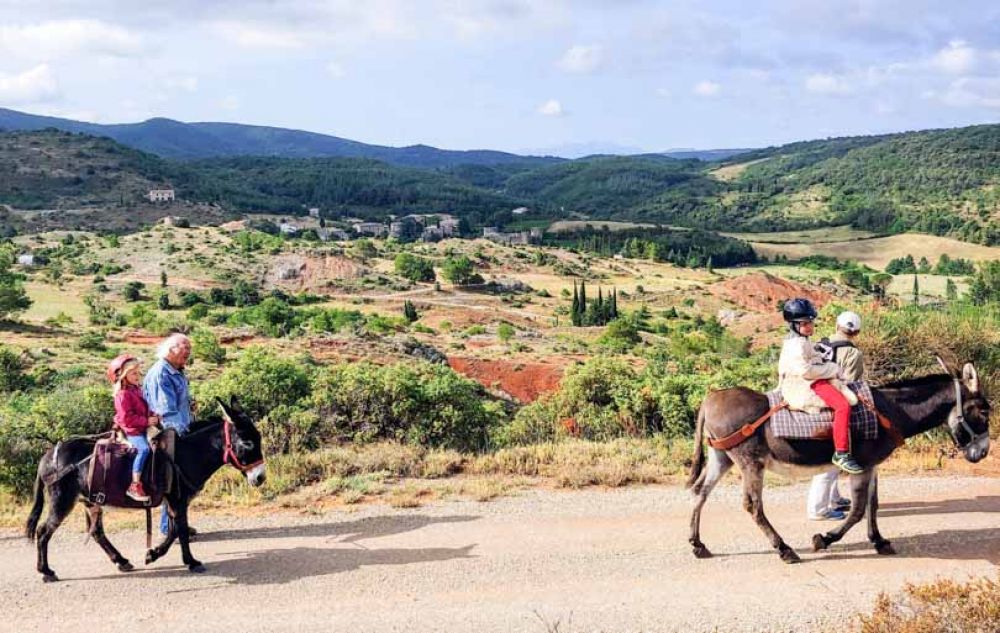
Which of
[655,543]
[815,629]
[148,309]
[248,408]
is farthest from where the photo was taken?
[148,309]

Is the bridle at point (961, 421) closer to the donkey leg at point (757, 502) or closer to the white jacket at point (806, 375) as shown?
the white jacket at point (806, 375)

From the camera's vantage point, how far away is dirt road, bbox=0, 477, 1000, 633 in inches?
275

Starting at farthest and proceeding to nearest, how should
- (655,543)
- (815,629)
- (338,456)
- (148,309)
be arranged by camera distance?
(148,309)
(338,456)
(655,543)
(815,629)

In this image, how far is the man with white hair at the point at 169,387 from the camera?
27.7 ft

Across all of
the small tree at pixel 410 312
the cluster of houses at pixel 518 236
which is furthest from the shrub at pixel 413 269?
the cluster of houses at pixel 518 236

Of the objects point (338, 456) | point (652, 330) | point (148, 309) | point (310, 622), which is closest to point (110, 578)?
point (310, 622)

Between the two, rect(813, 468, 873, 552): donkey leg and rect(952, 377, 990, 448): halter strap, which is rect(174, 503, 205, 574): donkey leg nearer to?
rect(813, 468, 873, 552): donkey leg

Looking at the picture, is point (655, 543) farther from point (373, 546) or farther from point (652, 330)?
point (652, 330)

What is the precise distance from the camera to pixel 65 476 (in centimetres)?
798

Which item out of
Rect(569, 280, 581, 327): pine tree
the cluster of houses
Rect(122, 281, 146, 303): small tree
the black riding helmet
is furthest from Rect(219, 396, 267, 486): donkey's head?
the cluster of houses

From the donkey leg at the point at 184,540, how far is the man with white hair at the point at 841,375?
21.8 ft

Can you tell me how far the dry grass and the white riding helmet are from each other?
280 centimetres

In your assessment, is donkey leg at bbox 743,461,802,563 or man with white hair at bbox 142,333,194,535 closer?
donkey leg at bbox 743,461,802,563

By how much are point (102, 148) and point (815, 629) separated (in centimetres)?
19503
